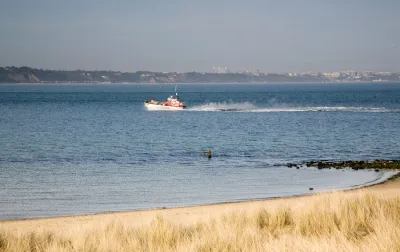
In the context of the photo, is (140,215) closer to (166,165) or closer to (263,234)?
(263,234)

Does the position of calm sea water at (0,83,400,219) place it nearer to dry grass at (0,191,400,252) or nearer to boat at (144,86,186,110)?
dry grass at (0,191,400,252)

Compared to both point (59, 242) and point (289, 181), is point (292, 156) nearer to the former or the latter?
point (289, 181)

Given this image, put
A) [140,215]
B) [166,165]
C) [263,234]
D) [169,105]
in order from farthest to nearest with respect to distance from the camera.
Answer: [169,105], [166,165], [140,215], [263,234]

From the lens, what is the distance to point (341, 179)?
27891mm

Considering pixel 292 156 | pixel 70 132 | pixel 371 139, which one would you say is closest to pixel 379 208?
pixel 292 156

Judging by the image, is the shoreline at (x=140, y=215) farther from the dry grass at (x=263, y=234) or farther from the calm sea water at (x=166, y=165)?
the dry grass at (x=263, y=234)

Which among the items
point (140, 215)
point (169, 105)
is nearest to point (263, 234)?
point (140, 215)

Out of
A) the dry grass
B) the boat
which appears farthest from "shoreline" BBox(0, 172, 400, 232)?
the boat

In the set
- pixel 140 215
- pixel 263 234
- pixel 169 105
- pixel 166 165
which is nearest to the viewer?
pixel 263 234

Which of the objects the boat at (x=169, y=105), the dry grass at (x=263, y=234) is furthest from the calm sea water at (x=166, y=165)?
the boat at (x=169, y=105)

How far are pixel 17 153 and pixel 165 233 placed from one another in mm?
31262

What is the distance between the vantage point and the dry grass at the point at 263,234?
33.3 feet

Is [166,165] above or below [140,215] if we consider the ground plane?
below

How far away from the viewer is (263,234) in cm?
1184
